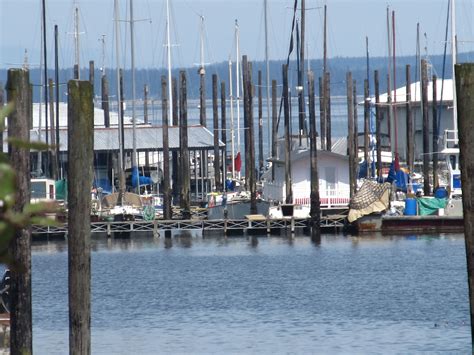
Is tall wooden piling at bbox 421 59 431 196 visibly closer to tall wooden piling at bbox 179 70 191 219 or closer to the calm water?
the calm water

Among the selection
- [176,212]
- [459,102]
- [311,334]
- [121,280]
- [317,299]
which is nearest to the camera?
[459,102]

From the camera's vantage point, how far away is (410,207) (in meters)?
48.9

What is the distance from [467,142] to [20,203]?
4.73 meters

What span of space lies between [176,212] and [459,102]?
43340mm

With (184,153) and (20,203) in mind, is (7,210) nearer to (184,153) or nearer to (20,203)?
(20,203)

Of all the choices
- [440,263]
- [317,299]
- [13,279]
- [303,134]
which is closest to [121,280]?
[317,299]

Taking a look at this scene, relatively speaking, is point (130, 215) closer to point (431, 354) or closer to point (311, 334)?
point (311, 334)

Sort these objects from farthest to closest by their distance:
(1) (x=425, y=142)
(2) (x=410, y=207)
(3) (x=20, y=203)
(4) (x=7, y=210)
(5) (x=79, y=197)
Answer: (1) (x=425, y=142), (2) (x=410, y=207), (5) (x=79, y=197), (3) (x=20, y=203), (4) (x=7, y=210)

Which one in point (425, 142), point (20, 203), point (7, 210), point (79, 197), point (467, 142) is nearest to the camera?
point (7, 210)

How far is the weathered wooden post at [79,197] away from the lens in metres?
13.3

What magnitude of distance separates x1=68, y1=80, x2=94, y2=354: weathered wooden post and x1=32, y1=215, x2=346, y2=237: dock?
34669 mm

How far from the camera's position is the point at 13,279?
13.4m

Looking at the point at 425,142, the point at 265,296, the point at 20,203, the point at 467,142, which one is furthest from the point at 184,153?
the point at 467,142

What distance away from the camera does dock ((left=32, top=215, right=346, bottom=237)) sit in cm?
4847
